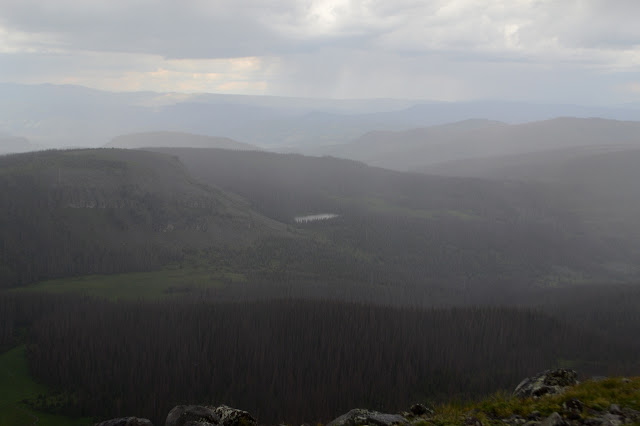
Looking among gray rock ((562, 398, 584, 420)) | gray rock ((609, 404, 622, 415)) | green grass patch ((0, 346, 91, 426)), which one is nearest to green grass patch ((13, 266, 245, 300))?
green grass patch ((0, 346, 91, 426))

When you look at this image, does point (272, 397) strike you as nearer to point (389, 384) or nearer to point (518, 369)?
point (389, 384)

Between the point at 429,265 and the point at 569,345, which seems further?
the point at 429,265

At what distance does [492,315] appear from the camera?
106 metres

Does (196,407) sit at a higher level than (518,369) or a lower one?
higher

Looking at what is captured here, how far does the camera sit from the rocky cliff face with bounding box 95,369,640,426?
72.2 ft

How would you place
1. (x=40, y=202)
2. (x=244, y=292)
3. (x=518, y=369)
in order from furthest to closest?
(x=40, y=202), (x=244, y=292), (x=518, y=369)

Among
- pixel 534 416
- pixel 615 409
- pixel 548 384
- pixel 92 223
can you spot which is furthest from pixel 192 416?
pixel 92 223

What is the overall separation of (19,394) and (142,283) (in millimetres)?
59328

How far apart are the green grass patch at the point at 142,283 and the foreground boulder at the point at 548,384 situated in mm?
102678

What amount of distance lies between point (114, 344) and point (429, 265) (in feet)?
441

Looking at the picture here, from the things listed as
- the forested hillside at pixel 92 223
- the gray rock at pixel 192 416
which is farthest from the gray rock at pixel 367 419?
the forested hillside at pixel 92 223

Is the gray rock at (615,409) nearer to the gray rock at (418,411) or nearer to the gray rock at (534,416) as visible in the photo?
the gray rock at (534,416)

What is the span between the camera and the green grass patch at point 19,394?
65.8 meters

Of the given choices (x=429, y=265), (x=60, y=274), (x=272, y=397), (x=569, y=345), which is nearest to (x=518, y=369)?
(x=569, y=345)
